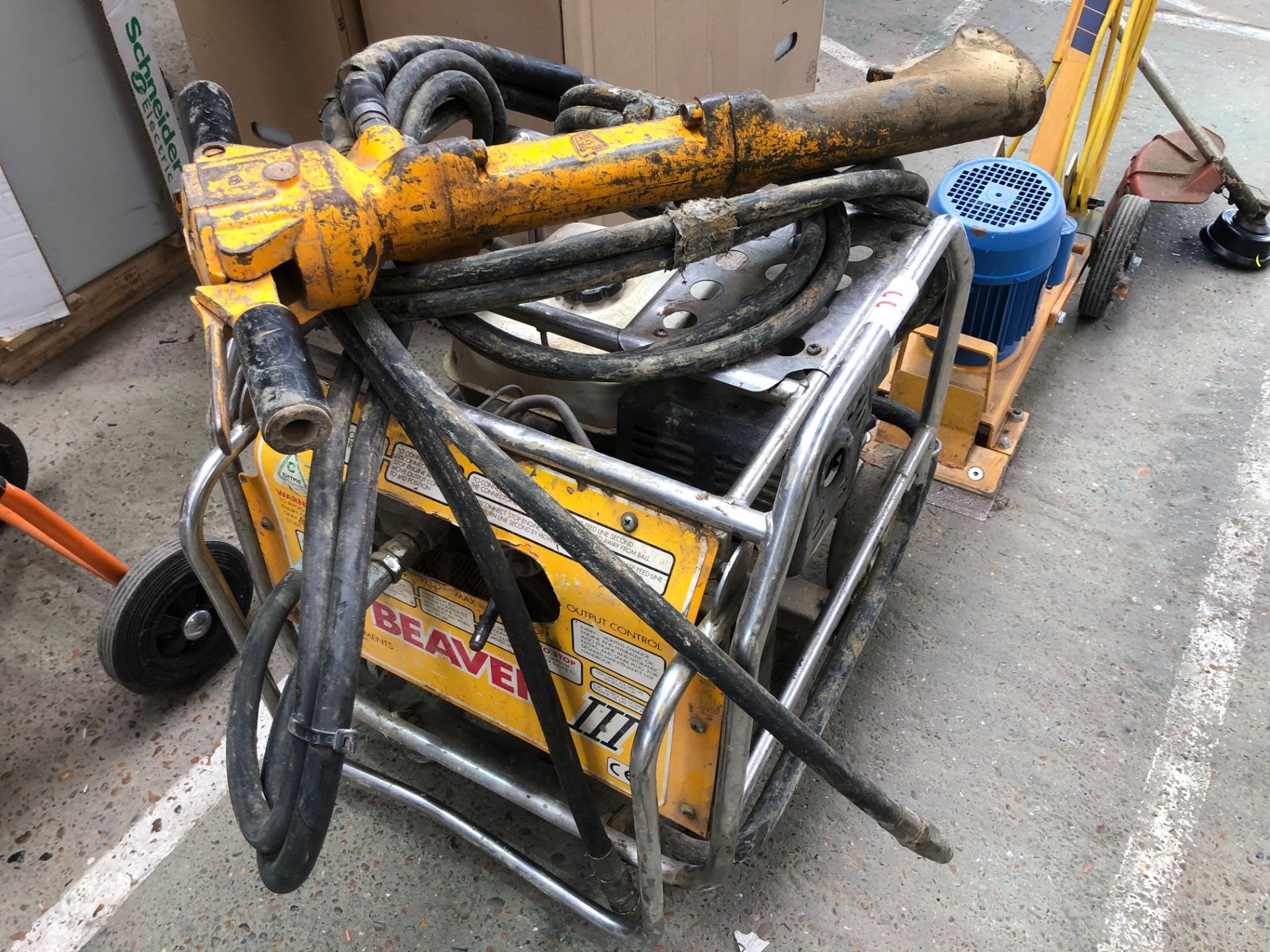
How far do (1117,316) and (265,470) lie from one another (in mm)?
2321

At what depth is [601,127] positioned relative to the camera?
123 cm

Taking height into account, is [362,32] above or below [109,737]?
above

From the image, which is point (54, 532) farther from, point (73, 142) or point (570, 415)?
point (73, 142)

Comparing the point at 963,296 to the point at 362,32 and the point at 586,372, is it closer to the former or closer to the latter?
the point at 586,372

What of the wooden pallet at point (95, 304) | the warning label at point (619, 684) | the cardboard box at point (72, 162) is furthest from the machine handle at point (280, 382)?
the wooden pallet at point (95, 304)

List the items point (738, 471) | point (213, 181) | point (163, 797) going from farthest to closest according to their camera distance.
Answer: point (163, 797) → point (738, 471) → point (213, 181)

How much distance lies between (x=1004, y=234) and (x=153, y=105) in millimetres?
2144

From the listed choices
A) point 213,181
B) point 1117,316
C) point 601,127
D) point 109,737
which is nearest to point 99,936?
point 109,737

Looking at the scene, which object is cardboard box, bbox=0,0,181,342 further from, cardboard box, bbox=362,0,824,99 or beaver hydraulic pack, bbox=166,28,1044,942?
beaver hydraulic pack, bbox=166,28,1044,942

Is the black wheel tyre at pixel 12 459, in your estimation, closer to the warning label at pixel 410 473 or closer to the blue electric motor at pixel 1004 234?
the warning label at pixel 410 473

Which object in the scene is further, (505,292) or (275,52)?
(275,52)

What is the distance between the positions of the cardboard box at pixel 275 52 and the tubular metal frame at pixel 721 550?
1465mm

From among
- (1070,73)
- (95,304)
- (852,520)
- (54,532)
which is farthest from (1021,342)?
(95,304)

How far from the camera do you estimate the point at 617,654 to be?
3.37 ft
